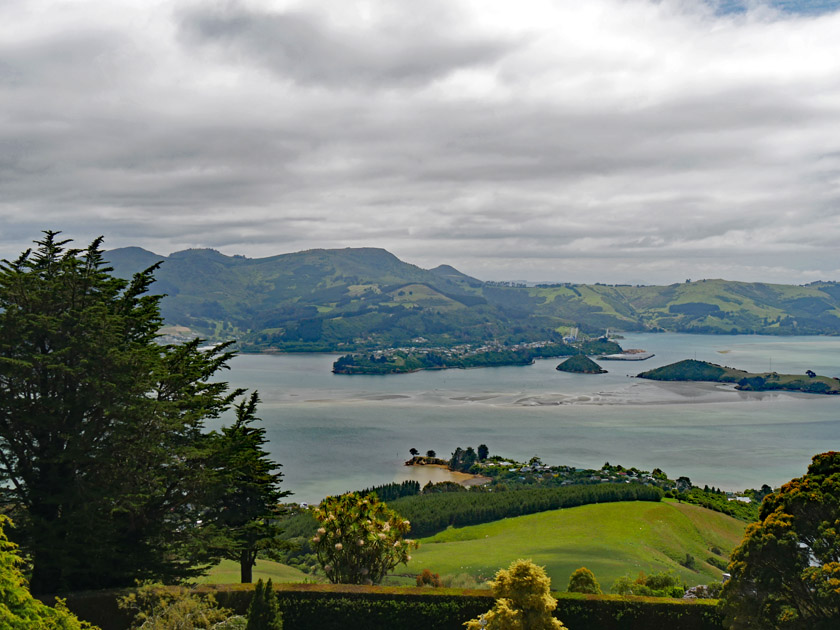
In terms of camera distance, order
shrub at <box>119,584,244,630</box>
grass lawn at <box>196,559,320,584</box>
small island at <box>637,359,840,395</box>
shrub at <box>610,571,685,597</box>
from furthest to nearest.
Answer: small island at <box>637,359,840,395</box>, grass lawn at <box>196,559,320,584</box>, shrub at <box>610,571,685,597</box>, shrub at <box>119,584,244,630</box>

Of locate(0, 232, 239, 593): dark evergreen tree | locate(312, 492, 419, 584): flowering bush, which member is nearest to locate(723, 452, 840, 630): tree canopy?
locate(312, 492, 419, 584): flowering bush

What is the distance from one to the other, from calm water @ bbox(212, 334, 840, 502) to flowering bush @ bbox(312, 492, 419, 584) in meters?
49.6

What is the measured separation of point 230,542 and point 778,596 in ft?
56.7

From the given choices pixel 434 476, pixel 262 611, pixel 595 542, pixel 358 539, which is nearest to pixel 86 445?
pixel 262 611

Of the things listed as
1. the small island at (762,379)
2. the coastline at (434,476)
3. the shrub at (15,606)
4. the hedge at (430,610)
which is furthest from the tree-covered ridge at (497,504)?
the small island at (762,379)

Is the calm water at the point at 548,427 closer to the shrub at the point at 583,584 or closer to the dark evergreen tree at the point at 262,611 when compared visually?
the shrub at the point at 583,584

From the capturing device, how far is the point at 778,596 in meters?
17.9

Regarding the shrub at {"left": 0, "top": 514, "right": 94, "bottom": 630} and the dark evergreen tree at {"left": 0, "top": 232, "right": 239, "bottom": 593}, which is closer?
the shrub at {"left": 0, "top": 514, "right": 94, "bottom": 630}

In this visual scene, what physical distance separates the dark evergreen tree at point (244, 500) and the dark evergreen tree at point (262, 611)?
23.4 ft

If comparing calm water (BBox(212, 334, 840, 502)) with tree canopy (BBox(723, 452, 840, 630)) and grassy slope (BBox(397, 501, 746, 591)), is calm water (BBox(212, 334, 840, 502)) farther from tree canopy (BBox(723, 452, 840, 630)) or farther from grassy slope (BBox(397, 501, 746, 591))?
tree canopy (BBox(723, 452, 840, 630))

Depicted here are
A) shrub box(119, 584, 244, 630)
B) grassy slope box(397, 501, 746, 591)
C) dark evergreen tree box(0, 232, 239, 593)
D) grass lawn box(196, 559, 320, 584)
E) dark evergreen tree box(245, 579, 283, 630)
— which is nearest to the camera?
dark evergreen tree box(245, 579, 283, 630)

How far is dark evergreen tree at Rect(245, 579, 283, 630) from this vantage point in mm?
16875

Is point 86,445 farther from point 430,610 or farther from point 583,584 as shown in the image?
point 583,584

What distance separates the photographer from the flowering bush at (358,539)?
79.1 feet
